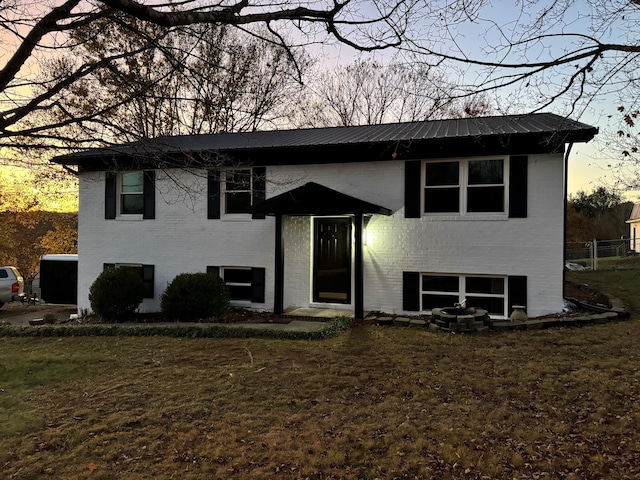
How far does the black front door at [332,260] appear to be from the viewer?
10500mm

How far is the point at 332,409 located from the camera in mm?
4637

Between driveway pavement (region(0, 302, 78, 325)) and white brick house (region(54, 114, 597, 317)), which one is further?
driveway pavement (region(0, 302, 78, 325))

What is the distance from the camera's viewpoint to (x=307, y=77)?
6.95 metres

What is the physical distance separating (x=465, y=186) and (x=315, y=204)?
3404 millimetres

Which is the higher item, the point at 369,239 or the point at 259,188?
the point at 259,188

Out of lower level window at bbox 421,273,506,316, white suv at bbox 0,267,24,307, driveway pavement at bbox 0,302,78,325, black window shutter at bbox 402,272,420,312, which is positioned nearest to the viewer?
lower level window at bbox 421,273,506,316

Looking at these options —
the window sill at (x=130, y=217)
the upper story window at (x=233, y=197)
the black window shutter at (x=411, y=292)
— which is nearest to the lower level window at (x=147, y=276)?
the window sill at (x=130, y=217)

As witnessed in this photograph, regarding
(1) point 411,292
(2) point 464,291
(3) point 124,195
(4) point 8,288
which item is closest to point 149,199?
(3) point 124,195

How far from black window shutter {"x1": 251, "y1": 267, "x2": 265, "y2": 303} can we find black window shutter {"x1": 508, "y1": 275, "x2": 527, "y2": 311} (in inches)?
232

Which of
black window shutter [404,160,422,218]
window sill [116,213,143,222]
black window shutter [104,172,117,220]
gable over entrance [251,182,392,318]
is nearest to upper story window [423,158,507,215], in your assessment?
black window shutter [404,160,422,218]

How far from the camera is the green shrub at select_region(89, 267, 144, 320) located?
34.6 feet

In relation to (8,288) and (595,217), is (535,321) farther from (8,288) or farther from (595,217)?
(595,217)

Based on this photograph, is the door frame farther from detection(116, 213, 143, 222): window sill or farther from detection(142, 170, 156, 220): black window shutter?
detection(116, 213, 143, 222): window sill

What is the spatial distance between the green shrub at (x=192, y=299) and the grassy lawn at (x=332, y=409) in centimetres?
236
